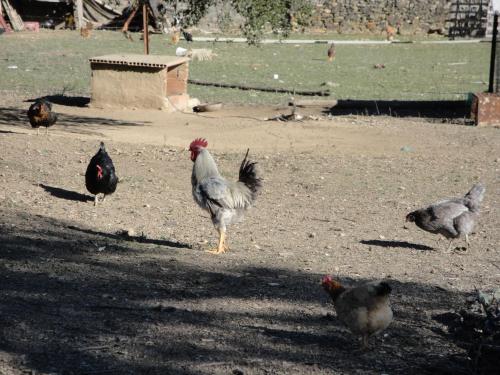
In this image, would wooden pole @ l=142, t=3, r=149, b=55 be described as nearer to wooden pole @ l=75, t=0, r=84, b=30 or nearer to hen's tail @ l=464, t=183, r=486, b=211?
hen's tail @ l=464, t=183, r=486, b=211

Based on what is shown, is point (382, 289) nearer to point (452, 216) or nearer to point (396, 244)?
point (452, 216)

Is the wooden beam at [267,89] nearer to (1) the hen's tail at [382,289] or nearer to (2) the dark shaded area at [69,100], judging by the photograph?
(2) the dark shaded area at [69,100]

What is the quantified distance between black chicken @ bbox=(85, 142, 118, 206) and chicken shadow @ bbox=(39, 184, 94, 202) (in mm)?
362

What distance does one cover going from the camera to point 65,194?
11.2 meters

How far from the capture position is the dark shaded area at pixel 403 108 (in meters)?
19.6

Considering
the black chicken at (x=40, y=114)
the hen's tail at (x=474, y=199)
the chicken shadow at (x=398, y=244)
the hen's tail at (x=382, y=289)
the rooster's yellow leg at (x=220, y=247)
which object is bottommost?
the chicken shadow at (x=398, y=244)

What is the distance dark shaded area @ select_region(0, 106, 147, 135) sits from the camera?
16.4 meters

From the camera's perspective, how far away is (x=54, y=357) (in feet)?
16.4

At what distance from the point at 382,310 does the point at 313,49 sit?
107ft

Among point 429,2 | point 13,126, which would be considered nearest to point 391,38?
point 429,2

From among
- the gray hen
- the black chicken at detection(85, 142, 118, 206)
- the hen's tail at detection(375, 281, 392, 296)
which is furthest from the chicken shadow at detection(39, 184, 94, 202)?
the hen's tail at detection(375, 281, 392, 296)

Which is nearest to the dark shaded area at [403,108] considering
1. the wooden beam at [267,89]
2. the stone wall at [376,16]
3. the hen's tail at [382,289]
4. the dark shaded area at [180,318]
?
the wooden beam at [267,89]

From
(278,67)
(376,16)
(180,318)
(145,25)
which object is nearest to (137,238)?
(180,318)

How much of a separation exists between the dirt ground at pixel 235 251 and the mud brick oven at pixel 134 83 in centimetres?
186
